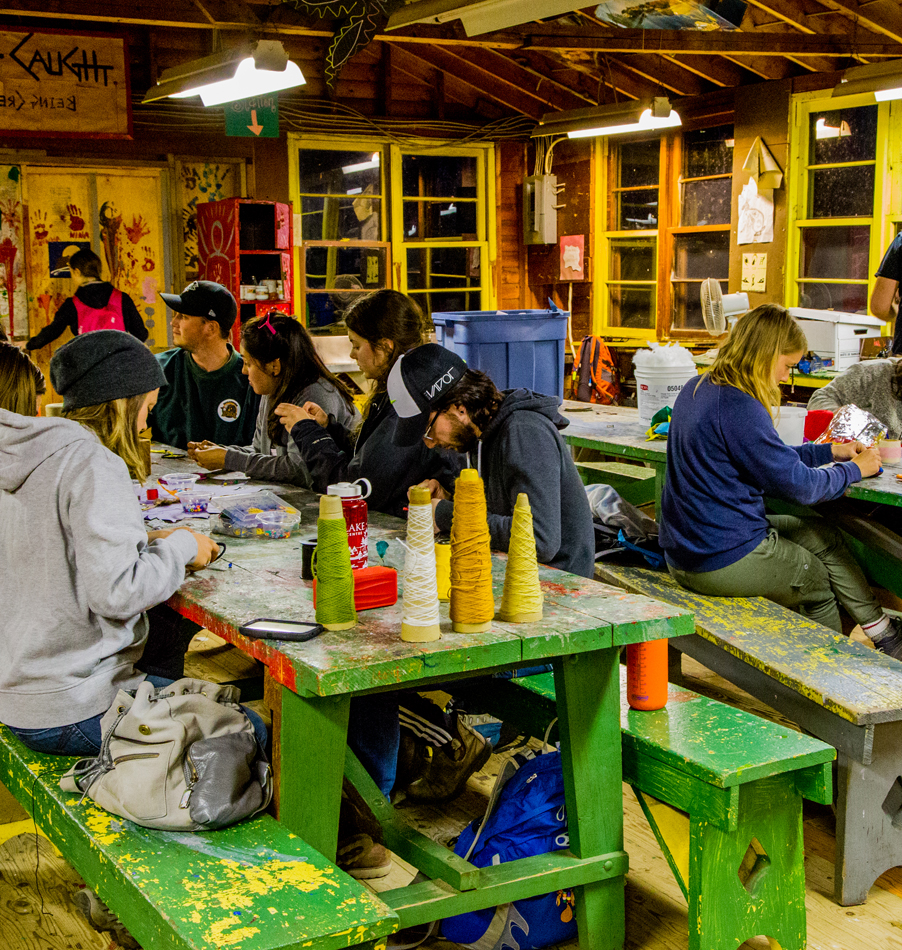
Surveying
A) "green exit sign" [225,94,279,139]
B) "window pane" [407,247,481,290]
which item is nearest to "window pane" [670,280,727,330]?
"window pane" [407,247,481,290]

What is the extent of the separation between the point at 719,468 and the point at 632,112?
4480mm

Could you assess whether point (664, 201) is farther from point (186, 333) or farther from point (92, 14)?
point (186, 333)

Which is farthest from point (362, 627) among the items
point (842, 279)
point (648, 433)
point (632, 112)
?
point (842, 279)

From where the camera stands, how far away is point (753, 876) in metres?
2.46

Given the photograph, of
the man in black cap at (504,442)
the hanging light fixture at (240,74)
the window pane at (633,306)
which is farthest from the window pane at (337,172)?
the man in black cap at (504,442)

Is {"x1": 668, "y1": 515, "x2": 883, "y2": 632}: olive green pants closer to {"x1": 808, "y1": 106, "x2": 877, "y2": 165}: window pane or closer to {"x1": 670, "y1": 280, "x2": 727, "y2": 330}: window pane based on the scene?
{"x1": 808, "y1": 106, "x2": 877, "y2": 165}: window pane

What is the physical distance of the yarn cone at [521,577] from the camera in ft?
7.34

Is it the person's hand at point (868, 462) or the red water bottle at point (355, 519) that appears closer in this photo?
the red water bottle at point (355, 519)

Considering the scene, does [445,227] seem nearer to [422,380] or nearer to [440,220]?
[440,220]

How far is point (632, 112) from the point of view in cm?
728

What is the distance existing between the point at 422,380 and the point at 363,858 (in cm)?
129

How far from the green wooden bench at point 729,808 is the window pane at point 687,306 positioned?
695 centimetres

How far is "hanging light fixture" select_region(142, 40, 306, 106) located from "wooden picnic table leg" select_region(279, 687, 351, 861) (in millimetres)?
3916

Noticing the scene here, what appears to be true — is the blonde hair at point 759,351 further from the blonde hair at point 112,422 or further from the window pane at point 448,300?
the window pane at point 448,300
